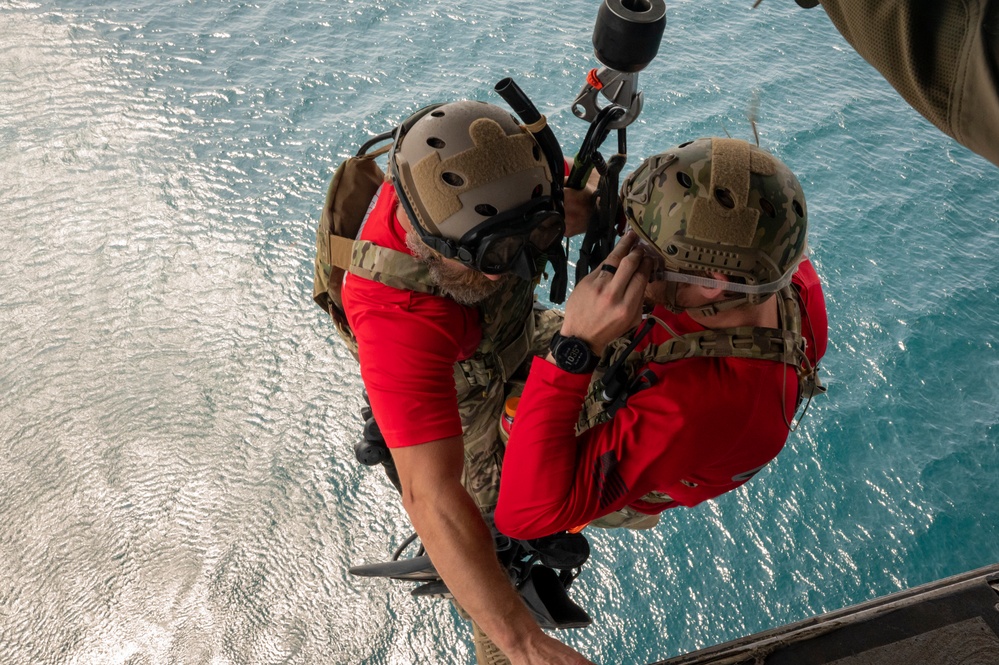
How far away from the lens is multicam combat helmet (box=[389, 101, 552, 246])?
204cm

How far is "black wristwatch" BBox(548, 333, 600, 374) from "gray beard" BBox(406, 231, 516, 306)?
356 millimetres

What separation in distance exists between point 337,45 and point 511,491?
229 inches

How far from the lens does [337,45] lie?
679 centimetres

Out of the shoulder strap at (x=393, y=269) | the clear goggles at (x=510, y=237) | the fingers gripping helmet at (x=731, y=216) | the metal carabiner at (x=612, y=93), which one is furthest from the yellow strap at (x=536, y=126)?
the shoulder strap at (x=393, y=269)

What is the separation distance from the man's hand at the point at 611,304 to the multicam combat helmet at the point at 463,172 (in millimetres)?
331

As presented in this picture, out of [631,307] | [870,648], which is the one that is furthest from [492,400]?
[870,648]

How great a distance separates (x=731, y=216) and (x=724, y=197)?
0.22ft

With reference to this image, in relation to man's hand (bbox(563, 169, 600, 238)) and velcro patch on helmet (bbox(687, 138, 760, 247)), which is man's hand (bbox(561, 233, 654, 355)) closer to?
velcro patch on helmet (bbox(687, 138, 760, 247))

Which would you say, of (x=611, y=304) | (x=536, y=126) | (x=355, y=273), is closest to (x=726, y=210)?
(x=611, y=304)

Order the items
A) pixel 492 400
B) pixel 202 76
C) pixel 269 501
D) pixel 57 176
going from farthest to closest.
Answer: pixel 202 76
pixel 57 176
pixel 269 501
pixel 492 400

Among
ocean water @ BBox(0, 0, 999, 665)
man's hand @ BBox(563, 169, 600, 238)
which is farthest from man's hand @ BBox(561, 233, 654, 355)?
ocean water @ BBox(0, 0, 999, 665)

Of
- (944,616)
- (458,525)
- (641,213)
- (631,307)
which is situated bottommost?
(944,616)

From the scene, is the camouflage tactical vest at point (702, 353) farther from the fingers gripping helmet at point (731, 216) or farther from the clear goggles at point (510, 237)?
the clear goggles at point (510, 237)

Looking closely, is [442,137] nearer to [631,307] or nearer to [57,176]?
[631,307]
